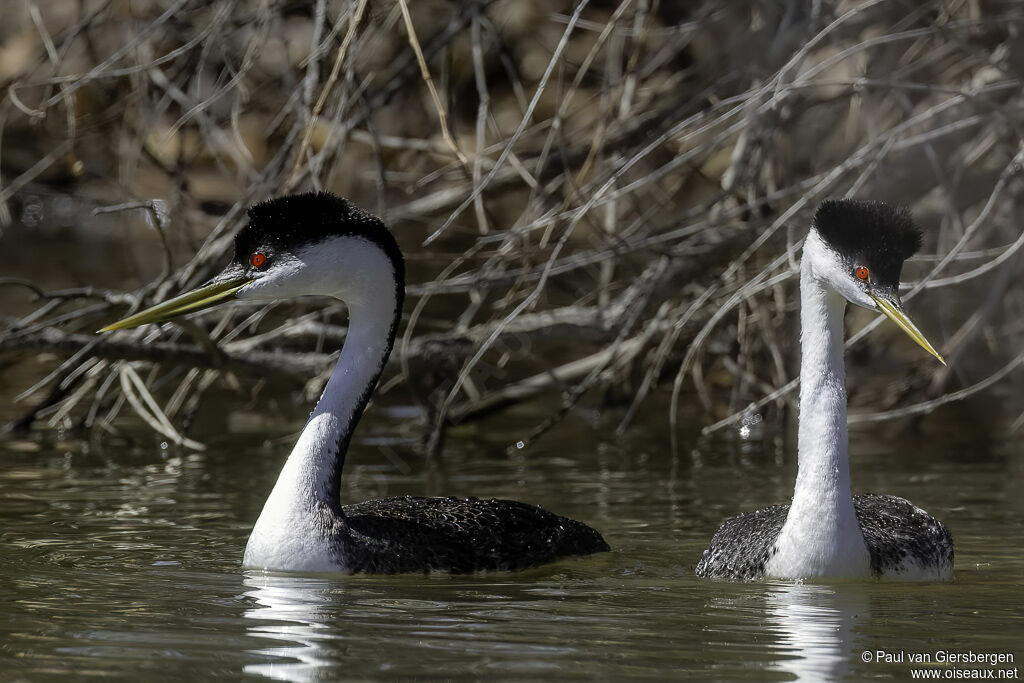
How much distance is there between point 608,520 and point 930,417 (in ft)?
10.5

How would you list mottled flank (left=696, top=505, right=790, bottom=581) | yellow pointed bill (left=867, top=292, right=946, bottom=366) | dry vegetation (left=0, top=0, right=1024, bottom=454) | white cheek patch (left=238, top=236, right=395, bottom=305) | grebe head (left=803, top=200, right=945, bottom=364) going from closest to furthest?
yellow pointed bill (left=867, top=292, right=946, bottom=366)
grebe head (left=803, top=200, right=945, bottom=364)
mottled flank (left=696, top=505, right=790, bottom=581)
white cheek patch (left=238, top=236, right=395, bottom=305)
dry vegetation (left=0, top=0, right=1024, bottom=454)

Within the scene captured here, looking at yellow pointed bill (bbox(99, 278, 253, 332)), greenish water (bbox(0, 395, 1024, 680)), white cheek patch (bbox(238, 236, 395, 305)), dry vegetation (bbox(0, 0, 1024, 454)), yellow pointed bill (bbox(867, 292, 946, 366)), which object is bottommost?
greenish water (bbox(0, 395, 1024, 680))

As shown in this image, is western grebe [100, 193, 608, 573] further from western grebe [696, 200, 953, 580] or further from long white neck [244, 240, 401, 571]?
western grebe [696, 200, 953, 580]

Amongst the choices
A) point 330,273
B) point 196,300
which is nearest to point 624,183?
point 330,273

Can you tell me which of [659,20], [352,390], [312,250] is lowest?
[352,390]

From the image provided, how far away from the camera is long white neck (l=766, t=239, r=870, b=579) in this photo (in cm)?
607

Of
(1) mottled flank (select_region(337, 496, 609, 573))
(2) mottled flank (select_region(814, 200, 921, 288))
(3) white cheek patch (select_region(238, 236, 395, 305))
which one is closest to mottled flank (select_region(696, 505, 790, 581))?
(1) mottled flank (select_region(337, 496, 609, 573))

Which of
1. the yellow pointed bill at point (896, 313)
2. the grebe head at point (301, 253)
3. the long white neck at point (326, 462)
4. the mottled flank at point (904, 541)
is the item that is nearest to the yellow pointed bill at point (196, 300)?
the grebe head at point (301, 253)

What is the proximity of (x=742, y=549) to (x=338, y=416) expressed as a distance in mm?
1558

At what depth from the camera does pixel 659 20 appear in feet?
39.3

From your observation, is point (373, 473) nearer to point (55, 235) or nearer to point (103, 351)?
point (103, 351)

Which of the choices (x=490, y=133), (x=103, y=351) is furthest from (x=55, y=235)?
(x=103, y=351)

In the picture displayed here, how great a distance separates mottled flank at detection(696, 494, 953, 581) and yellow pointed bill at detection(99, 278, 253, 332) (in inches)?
79.4

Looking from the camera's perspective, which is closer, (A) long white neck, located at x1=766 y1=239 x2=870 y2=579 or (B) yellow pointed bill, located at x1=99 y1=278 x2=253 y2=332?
(A) long white neck, located at x1=766 y1=239 x2=870 y2=579
